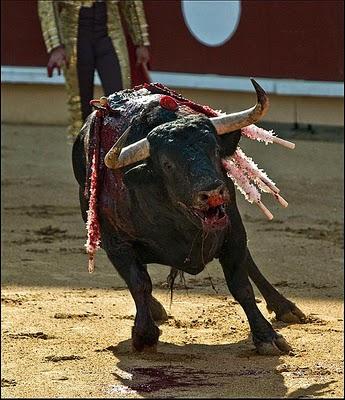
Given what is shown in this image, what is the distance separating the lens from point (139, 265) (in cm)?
442

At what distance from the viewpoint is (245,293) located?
4402 mm

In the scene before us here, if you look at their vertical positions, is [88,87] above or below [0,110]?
above

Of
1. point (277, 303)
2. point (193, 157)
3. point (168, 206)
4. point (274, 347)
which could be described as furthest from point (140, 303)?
point (277, 303)

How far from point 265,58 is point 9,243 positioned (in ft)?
10.8

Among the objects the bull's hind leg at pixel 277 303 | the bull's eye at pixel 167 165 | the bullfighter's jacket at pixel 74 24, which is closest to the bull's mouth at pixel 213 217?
the bull's eye at pixel 167 165

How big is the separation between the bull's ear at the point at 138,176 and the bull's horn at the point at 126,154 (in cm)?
3

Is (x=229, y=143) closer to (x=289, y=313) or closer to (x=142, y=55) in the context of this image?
(x=289, y=313)

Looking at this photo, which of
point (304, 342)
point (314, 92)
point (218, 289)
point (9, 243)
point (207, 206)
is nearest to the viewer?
point (207, 206)

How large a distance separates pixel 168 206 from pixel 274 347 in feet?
1.79

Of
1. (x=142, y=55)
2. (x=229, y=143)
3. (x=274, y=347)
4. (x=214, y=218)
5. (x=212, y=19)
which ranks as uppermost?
(x=229, y=143)

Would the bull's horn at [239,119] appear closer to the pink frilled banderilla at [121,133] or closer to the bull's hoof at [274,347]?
the pink frilled banderilla at [121,133]

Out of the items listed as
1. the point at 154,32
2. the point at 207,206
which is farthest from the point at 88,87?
the point at 207,206

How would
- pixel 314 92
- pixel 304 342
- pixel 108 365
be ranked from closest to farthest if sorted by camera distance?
pixel 108 365, pixel 304 342, pixel 314 92

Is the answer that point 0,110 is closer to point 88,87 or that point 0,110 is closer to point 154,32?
point 154,32
